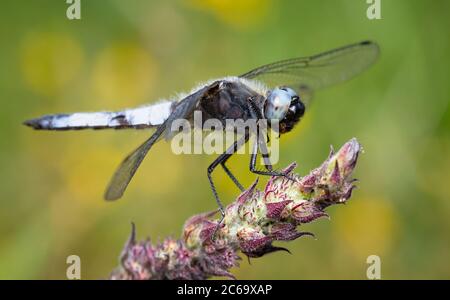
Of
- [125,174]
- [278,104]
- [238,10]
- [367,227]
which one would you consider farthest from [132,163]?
[238,10]

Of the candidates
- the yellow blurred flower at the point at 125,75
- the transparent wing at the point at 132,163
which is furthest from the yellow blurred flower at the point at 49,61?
the transparent wing at the point at 132,163

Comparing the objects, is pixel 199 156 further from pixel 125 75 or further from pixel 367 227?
pixel 367 227

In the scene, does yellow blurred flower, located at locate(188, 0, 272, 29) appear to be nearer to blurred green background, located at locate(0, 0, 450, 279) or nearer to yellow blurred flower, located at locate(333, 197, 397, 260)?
blurred green background, located at locate(0, 0, 450, 279)

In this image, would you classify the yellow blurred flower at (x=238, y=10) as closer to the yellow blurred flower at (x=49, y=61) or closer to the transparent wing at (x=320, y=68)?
the yellow blurred flower at (x=49, y=61)

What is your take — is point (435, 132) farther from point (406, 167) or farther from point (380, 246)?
point (380, 246)
